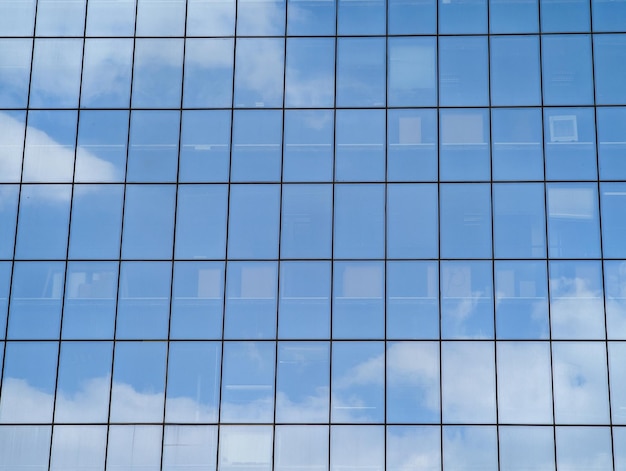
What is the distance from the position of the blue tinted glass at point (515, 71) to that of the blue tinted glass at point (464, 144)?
3.46 feet

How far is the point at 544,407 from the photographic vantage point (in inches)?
1243

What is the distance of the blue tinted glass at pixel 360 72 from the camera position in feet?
113

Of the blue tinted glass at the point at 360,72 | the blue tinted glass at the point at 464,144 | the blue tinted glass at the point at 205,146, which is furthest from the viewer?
the blue tinted glass at the point at 360,72

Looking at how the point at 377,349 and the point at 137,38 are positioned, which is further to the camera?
the point at 137,38

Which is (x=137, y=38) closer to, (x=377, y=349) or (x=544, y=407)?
(x=377, y=349)

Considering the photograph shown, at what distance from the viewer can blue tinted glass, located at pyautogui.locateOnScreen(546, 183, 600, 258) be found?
32.8 metres

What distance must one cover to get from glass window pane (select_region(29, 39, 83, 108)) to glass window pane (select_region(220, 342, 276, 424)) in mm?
11295

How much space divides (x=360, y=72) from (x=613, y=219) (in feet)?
34.8

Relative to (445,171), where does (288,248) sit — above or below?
below

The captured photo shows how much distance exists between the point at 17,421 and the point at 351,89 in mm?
16726

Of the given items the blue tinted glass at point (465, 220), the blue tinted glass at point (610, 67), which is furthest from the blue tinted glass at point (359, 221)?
the blue tinted glass at point (610, 67)

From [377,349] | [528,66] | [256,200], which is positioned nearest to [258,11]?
[256,200]

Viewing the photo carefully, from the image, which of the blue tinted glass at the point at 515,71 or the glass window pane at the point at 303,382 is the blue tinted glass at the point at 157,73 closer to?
the glass window pane at the point at 303,382

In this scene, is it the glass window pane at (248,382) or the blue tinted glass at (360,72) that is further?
the blue tinted glass at (360,72)
